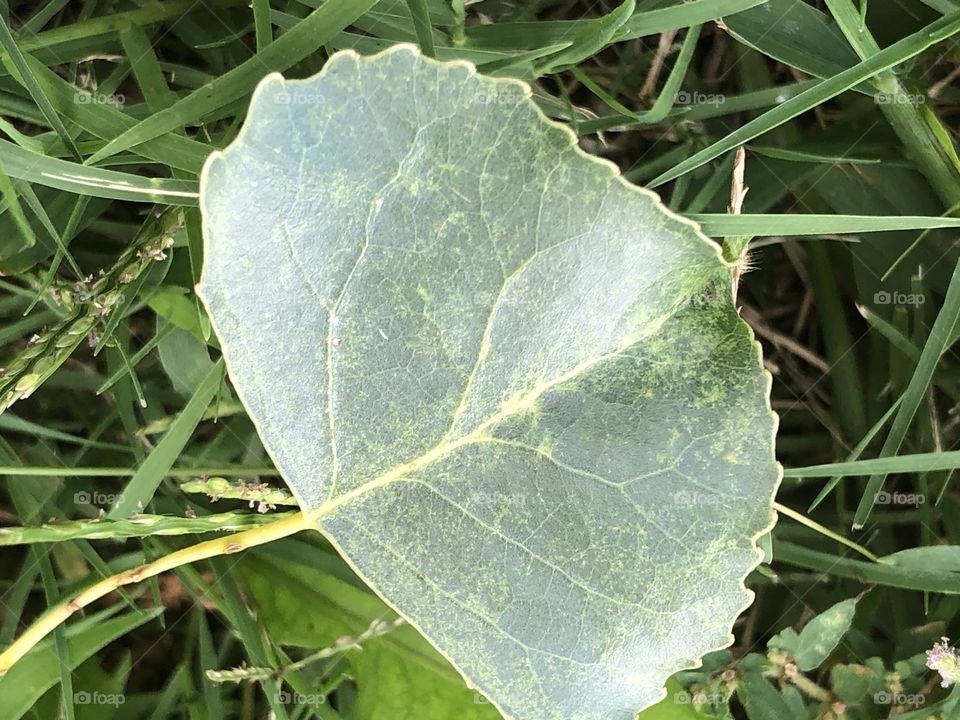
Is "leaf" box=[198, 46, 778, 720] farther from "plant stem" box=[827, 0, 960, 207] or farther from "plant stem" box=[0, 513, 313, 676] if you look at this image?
"plant stem" box=[827, 0, 960, 207]

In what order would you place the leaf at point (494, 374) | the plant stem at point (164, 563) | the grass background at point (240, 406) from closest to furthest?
the leaf at point (494, 374)
the plant stem at point (164, 563)
the grass background at point (240, 406)

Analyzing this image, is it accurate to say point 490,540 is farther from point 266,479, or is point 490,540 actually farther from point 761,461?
point 266,479

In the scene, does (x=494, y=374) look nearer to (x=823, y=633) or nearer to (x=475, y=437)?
(x=475, y=437)

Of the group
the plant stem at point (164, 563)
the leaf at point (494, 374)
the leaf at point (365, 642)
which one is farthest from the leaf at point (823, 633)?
the plant stem at point (164, 563)

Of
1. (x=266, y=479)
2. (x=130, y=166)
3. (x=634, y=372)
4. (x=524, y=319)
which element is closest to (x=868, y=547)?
(x=634, y=372)

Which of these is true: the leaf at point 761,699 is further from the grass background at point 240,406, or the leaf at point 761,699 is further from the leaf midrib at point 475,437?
the leaf midrib at point 475,437

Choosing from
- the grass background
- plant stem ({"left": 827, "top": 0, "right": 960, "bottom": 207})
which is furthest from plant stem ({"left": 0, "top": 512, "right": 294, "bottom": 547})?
plant stem ({"left": 827, "top": 0, "right": 960, "bottom": 207})
